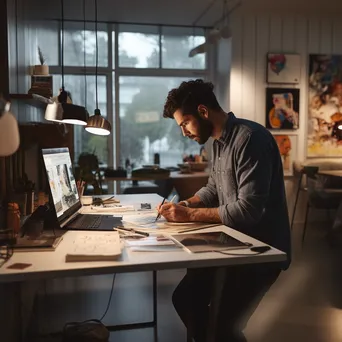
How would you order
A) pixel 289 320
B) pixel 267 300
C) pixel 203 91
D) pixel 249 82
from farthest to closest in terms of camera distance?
1. pixel 249 82
2. pixel 267 300
3. pixel 289 320
4. pixel 203 91

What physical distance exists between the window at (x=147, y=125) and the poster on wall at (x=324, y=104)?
188 centimetres

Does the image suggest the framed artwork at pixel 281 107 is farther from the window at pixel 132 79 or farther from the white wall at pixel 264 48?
the window at pixel 132 79

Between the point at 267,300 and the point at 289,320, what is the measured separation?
0.37 m

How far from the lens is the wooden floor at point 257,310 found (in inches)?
104

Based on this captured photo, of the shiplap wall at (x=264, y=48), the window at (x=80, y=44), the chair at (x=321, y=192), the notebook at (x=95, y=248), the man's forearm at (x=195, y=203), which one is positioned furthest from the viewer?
the window at (x=80, y=44)

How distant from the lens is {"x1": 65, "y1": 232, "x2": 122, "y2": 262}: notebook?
1407mm

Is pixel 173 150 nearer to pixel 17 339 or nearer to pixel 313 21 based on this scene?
pixel 313 21

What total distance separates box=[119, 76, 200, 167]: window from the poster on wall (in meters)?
1.88

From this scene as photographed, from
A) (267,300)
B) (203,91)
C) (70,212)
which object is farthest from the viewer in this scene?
(267,300)

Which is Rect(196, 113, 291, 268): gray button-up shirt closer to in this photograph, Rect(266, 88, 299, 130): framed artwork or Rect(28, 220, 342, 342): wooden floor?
Rect(28, 220, 342, 342): wooden floor

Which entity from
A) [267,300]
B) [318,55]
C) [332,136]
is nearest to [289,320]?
[267,300]

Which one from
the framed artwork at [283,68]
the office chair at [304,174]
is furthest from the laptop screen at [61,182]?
the framed artwork at [283,68]

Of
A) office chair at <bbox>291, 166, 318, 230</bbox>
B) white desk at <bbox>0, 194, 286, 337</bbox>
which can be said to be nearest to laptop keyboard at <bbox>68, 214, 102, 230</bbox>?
white desk at <bbox>0, 194, 286, 337</bbox>

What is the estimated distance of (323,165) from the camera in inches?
233
